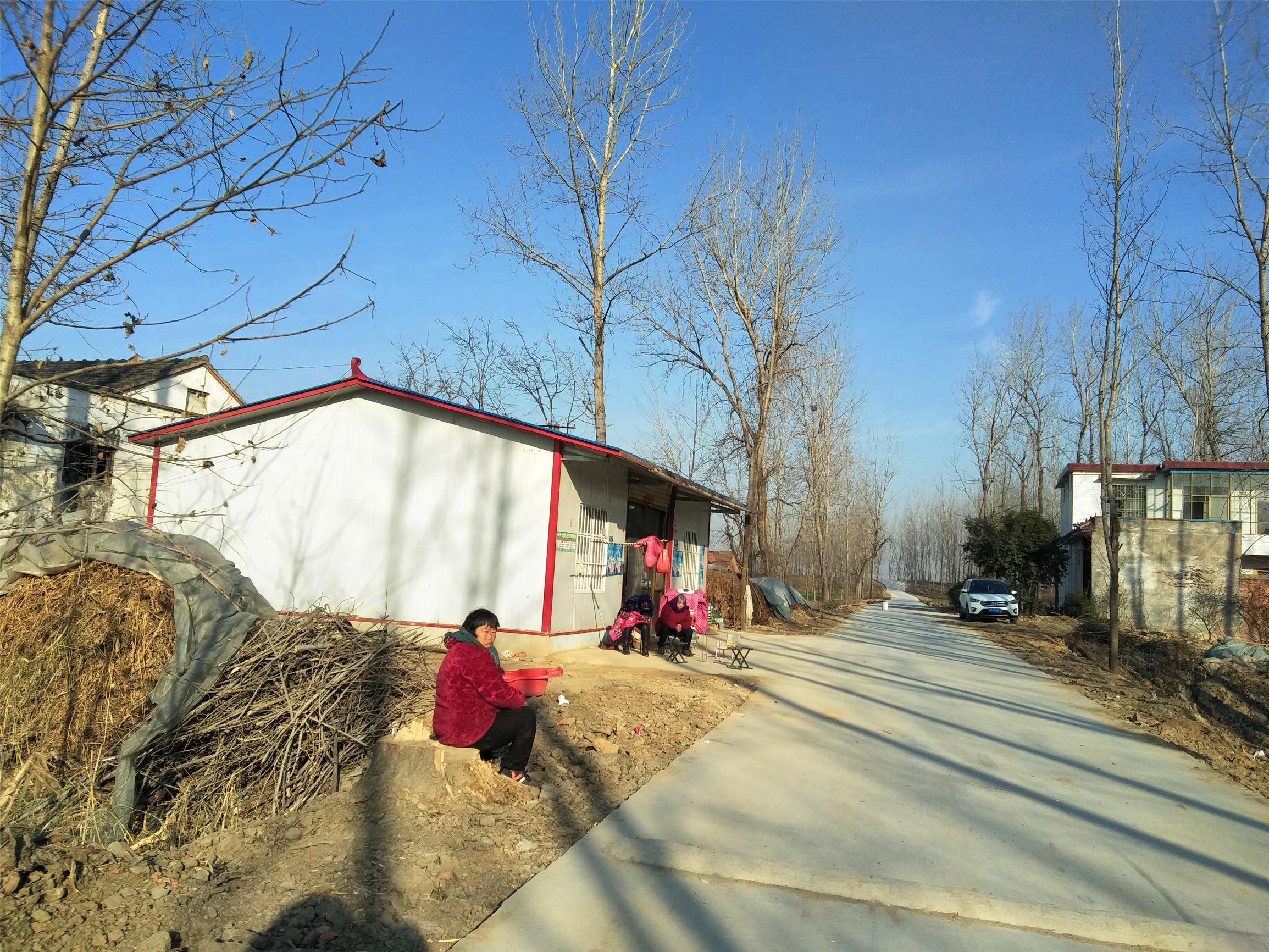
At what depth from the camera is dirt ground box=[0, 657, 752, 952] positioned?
3.94 meters

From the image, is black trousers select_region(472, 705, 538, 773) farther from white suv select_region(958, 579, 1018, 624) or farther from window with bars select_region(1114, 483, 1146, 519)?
window with bars select_region(1114, 483, 1146, 519)

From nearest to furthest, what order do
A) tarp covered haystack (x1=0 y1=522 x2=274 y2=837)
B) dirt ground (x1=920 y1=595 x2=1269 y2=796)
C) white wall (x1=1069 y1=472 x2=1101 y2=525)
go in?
tarp covered haystack (x1=0 y1=522 x2=274 y2=837) < dirt ground (x1=920 y1=595 x2=1269 y2=796) < white wall (x1=1069 y1=472 x2=1101 y2=525)

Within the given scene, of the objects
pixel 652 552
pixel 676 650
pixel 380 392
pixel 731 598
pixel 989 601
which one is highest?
pixel 380 392

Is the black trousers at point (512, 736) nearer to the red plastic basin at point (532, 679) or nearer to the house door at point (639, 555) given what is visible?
the red plastic basin at point (532, 679)

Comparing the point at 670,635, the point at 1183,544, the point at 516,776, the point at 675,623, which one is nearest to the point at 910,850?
the point at 516,776

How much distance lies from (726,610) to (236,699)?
18120 mm

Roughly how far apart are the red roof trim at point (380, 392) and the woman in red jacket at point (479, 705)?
6.80 m

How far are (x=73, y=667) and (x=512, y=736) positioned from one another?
292cm

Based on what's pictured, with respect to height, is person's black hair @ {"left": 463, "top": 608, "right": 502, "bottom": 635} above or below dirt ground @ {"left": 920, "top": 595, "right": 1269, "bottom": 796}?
above

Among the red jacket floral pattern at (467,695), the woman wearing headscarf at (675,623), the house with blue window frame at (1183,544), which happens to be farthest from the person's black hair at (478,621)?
the house with blue window frame at (1183,544)

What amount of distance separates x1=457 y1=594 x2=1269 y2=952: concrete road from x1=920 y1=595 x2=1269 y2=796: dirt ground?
0.63 m

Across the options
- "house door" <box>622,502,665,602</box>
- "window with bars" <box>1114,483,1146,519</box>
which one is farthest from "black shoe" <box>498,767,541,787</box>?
"window with bars" <box>1114,483,1146,519</box>

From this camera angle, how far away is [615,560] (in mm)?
16016

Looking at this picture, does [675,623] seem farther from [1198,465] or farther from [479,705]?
[1198,465]
